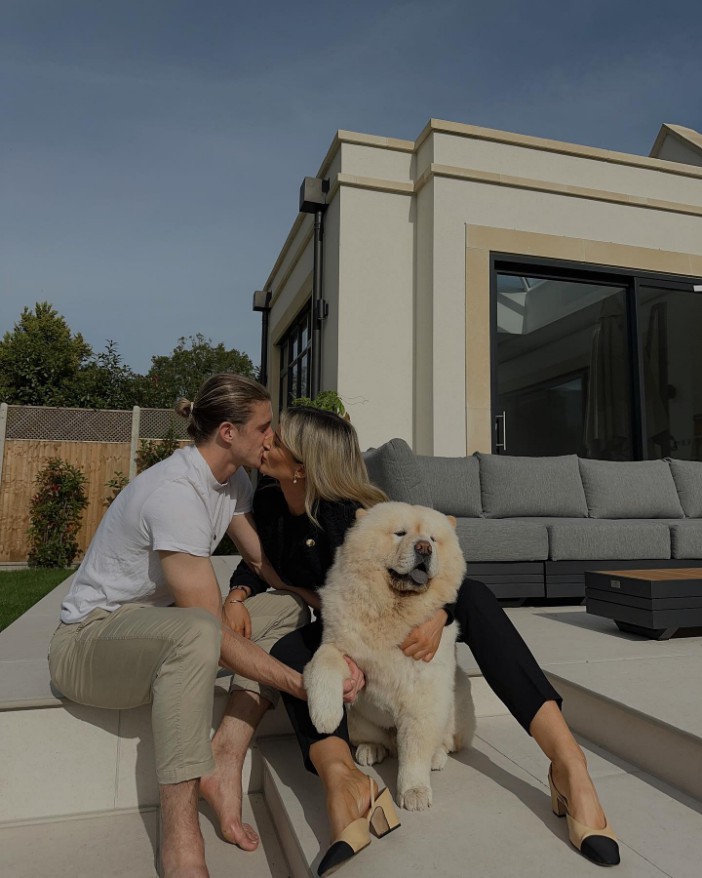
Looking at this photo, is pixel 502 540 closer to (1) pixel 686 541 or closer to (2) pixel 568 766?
(1) pixel 686 541

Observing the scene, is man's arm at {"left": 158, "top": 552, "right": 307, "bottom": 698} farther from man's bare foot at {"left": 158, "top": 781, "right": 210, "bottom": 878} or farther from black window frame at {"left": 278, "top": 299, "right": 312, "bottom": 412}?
black window frame at {"left": 278, "top": 299, "right": 312, "bottom": 412}

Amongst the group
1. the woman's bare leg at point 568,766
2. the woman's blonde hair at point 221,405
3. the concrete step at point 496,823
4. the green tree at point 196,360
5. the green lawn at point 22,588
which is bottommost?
the green lawn at point 22,588

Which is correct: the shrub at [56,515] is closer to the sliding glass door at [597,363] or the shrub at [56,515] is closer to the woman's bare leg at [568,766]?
the sliding glass door at [597,363]

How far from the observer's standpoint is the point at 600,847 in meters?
1.13

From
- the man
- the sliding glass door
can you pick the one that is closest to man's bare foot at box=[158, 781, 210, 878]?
the man

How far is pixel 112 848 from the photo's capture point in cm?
144

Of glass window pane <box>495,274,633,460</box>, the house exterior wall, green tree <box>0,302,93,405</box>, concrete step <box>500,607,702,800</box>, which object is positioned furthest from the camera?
green tree <box>0,302,93,405</box>

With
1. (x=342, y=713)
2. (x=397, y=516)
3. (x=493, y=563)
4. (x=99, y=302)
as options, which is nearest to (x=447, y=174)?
(x=493, y=563)

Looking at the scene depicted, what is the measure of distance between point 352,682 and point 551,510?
3.20 metres

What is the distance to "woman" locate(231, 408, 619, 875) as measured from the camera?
47.7 inches

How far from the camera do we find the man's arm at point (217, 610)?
1434 mm

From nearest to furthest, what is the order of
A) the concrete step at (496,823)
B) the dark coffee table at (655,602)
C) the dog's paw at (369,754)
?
the concrete step at (496,823), the dog's paw at (369,754), the dark coffee table at (655,602)

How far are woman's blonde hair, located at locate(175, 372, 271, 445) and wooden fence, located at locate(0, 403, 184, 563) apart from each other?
7.36 metres

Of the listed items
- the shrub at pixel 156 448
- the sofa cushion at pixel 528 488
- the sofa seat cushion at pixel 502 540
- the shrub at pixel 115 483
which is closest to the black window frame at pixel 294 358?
the shrub at pixel 156 448
